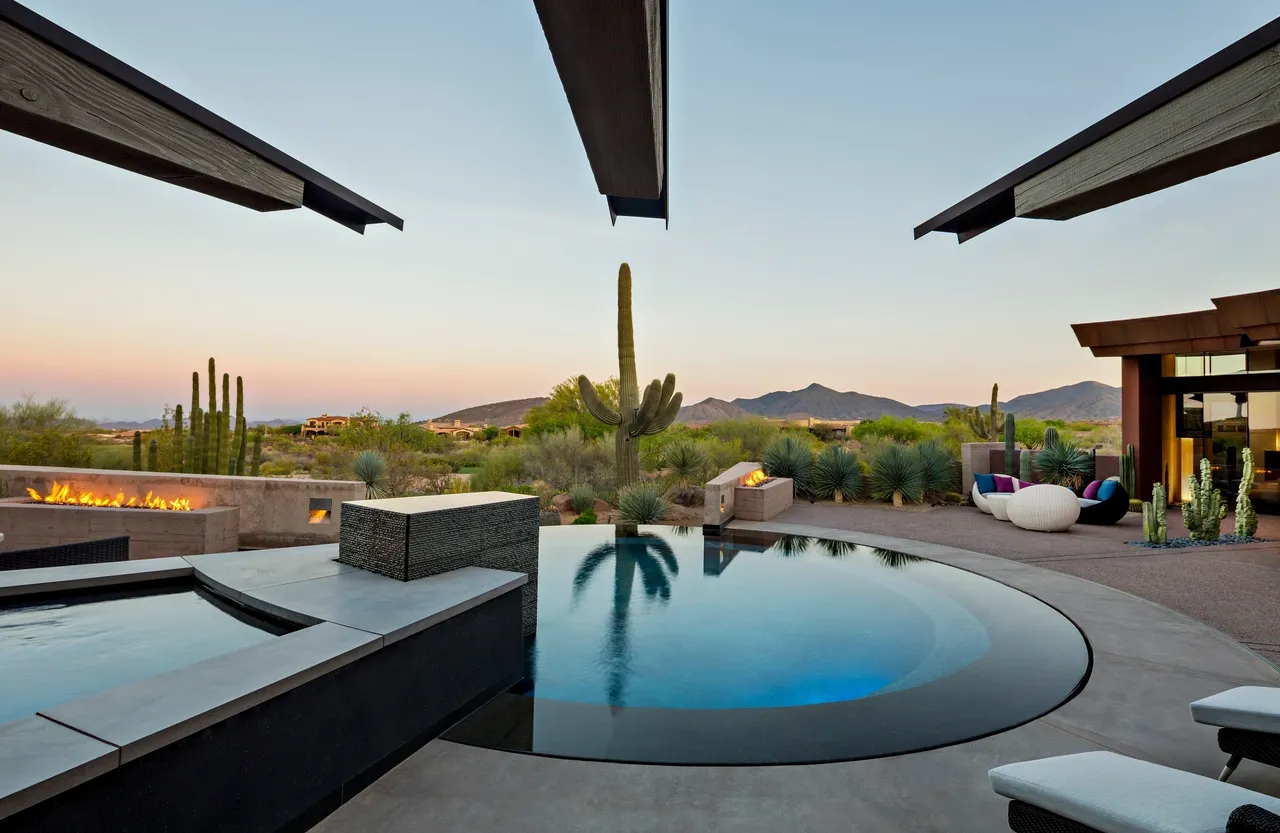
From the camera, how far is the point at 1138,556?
7.57 m

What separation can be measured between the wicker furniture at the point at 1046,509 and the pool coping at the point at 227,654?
29.7ft

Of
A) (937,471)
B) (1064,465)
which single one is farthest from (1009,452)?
(937,471)

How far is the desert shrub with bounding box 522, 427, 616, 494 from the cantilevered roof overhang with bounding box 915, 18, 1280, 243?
12.5m

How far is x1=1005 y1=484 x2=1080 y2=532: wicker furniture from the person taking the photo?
30.4 ft

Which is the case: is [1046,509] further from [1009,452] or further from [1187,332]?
[1187,332]

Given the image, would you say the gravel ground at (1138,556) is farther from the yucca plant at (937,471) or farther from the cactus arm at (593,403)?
the cactus arm at (593,403)

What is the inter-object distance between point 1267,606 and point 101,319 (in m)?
19.2

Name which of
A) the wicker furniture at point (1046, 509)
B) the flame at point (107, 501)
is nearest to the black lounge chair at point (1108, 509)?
the wicker furniture at point (1046, 509)

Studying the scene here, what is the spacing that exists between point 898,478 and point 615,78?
12414 mm

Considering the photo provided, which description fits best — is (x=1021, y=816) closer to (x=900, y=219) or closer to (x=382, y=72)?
(x=382, y=72)

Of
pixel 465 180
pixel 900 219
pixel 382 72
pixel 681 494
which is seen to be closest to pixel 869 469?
pixel 681 494

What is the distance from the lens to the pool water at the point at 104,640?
85.2 inches

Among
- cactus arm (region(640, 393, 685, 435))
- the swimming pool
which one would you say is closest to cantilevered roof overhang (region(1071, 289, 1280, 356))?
the swimming pool

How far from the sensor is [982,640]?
4270 mm
